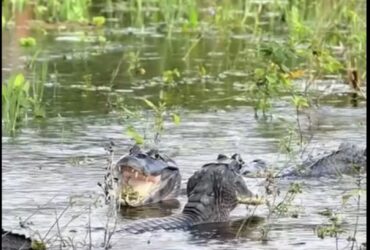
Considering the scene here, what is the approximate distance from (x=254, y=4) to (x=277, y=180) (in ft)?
28.4

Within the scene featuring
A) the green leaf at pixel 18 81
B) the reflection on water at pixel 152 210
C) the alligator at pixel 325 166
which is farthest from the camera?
the green leaf at pixel 18 81

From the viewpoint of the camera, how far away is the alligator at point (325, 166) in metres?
6.66

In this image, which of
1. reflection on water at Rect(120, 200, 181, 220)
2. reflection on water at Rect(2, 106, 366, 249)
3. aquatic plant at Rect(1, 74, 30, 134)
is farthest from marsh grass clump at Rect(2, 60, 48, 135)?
reflection on water at Rect(120, 200, 181, 220)

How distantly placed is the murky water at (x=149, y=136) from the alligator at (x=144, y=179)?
86 millimetres

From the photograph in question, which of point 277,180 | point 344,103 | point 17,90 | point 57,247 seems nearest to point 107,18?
point 344,103

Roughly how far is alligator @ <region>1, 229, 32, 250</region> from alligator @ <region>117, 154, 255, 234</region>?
2.75ft

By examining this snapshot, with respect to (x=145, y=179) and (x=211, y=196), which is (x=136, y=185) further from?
(x=211, y=196)

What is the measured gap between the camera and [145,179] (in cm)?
612

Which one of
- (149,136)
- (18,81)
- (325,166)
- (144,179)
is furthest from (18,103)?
(325,166)

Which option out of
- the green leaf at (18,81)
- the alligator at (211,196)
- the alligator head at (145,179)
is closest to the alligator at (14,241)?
the alligator at (211,196)

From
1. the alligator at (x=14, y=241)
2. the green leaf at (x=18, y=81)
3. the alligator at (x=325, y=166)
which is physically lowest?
the alligator at (x=325, y=166)

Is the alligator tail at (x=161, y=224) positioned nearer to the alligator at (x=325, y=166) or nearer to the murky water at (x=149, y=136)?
the murky water at (x=149, y=136)

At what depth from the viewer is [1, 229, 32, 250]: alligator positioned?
4648 millimetres

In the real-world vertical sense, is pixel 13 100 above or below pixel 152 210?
above
